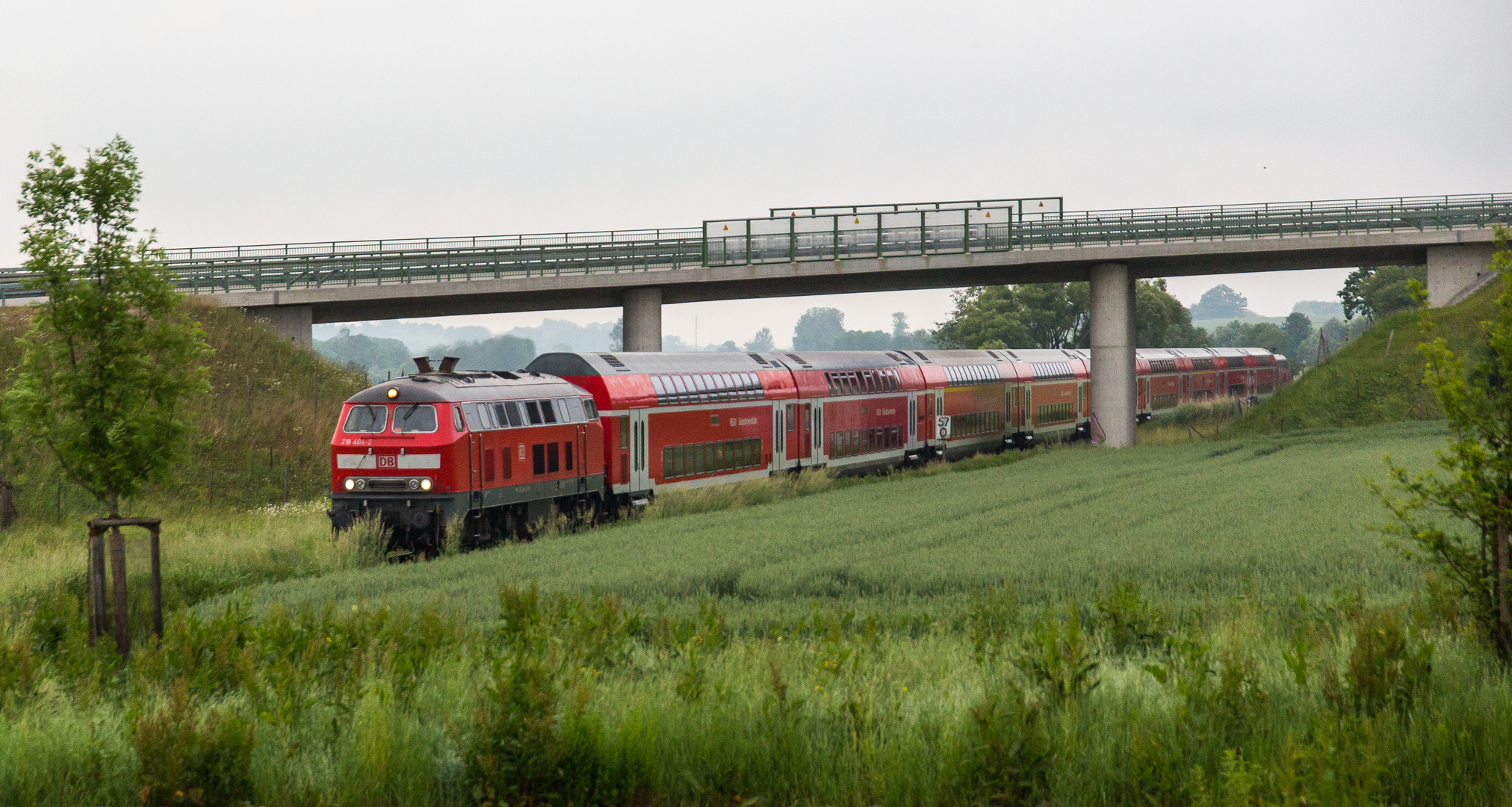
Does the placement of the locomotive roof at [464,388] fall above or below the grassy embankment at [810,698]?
above

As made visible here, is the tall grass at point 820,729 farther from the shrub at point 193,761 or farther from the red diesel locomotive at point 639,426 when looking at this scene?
the red diesel locomotive at point 639,426

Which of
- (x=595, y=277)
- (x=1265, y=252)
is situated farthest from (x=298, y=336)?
(x=1265, y=252)

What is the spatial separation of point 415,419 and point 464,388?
1132 millimetres

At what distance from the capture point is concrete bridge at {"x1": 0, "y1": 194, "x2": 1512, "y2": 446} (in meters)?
46.2

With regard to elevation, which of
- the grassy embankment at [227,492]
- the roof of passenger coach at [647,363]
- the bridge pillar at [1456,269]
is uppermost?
the bridge pillar at [1456,269]

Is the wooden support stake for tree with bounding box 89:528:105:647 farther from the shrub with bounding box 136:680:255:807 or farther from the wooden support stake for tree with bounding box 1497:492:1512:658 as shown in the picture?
the wooden support stake for tree with bounding box 1497:492:1512:658

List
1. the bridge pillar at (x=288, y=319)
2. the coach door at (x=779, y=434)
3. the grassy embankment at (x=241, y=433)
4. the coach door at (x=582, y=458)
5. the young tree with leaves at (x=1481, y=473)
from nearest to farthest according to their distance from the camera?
the young tree with leaves at (x=1481, y=473) → the coach door at (x=582, y=458) → the grassy embankment at (x=241, y=433) → the coach door at (x=779, y=434) → the bridge pillar at (x=288, y=319)

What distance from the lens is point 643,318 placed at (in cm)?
4697

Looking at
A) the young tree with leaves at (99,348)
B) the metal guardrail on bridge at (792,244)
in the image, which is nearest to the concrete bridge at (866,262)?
the metal guardrail on bridge at (792,244)

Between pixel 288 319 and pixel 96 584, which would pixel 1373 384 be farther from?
pixel 96 584

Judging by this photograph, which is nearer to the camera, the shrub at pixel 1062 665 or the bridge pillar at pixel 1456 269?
the shrub at pixel 1062 665

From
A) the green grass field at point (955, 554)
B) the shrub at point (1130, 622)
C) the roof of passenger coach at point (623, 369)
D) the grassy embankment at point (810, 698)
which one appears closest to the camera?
the grassy embankment at point (810, 698)

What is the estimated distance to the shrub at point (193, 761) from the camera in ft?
25.5

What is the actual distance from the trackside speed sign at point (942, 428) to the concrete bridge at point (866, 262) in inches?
285
